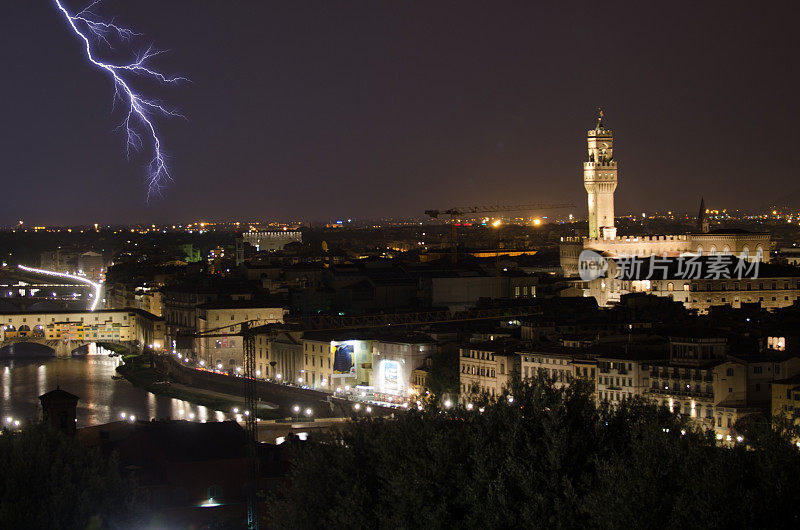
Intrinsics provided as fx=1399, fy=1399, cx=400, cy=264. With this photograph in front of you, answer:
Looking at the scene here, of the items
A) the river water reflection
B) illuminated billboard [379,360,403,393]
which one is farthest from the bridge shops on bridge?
illuminated billboard [379,360,403,393]

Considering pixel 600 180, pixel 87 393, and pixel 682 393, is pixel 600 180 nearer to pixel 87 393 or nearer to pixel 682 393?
pixel 87 393

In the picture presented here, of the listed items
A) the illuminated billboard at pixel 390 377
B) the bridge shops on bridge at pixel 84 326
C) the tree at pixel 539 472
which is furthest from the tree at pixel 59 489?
the bridge shops on bridge at pixel 84 326

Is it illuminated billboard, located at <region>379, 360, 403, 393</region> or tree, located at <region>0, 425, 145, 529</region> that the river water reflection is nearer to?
illuminated billboard, located at <region>379, 360, 403, 393</region>

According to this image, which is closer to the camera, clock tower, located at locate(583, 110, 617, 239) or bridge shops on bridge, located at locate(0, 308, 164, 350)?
clock tower, located at locate(583, 110, 617, 239)

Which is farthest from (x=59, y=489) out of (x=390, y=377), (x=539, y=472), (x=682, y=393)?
(x=390, y=377)

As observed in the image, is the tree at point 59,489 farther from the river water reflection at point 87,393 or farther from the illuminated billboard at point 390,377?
the illuminated billboard at point 390,377

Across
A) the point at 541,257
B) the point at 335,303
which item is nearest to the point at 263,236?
the point at 541,257
